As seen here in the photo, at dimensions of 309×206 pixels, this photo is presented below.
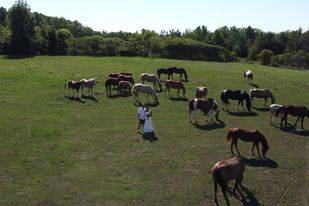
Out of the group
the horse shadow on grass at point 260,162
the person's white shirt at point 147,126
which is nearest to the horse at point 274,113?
the horse shadow on grass at point 260,162

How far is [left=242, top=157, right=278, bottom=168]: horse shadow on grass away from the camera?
23656 millimetres

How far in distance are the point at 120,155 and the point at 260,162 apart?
6.55 metres

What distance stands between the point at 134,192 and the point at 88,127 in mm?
10693

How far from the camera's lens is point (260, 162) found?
78.9 feet

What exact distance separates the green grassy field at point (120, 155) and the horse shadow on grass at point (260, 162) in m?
0.09

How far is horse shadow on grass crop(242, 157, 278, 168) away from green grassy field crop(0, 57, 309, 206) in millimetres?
93

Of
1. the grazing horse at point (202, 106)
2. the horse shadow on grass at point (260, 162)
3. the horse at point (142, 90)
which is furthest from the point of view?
the horse at point (142, 90)

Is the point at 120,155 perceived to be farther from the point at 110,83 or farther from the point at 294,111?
the point at 110,83

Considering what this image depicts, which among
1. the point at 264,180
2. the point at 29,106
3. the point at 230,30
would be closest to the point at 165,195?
the point at 264,180

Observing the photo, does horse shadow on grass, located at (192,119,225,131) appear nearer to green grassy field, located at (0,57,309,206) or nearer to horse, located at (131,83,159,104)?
green grassy field, located at (0,57,309,206)

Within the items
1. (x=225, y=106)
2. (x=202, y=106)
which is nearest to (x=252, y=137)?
(x=202, y=106)

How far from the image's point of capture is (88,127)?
3002cm

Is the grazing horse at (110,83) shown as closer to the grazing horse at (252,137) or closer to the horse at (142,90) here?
the horse at (142,90)

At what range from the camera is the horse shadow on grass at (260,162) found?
→ 23656 millimetres
